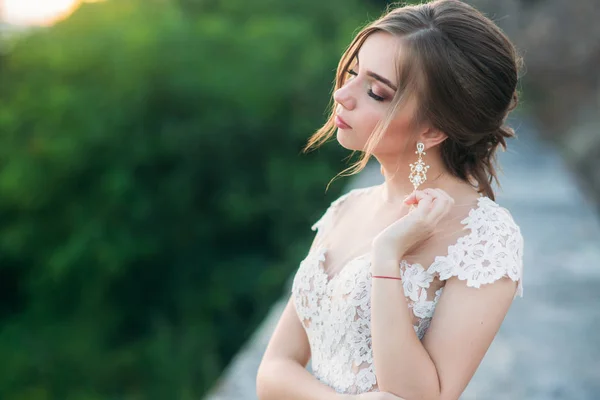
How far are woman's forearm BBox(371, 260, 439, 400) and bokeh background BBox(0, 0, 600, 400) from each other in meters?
5.97

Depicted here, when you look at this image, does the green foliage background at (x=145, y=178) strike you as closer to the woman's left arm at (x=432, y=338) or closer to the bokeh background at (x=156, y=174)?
the bokeh background at (x=156, y=174)

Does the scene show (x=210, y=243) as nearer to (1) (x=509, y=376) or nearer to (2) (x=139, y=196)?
(2) (x=139, y=196)

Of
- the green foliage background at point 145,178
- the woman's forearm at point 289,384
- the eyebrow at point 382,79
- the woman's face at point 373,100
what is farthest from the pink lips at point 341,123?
the green foliage background at point 145,178

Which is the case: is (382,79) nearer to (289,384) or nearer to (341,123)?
(341,123)

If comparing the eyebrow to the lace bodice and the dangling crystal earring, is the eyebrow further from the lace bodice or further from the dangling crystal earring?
the lace bodice

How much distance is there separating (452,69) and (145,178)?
7385 mm

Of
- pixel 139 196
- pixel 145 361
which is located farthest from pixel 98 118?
pixel 145 361

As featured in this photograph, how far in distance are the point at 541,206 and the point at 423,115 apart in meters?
4.62

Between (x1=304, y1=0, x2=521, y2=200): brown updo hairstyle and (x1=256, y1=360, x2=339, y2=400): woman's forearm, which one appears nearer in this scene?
(x1=304, y1=0, x2=521, y2=200): brown updo hairstyle

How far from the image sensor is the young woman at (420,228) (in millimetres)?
1609

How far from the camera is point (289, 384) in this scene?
1873 mm

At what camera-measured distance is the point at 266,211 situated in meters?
8.57

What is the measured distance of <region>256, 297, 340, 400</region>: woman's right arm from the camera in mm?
1836

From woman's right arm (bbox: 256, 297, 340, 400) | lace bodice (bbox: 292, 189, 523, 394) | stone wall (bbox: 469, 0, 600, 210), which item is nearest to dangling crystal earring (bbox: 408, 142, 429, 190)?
lace bodice (bbox: 292, 189, 523, 394)
